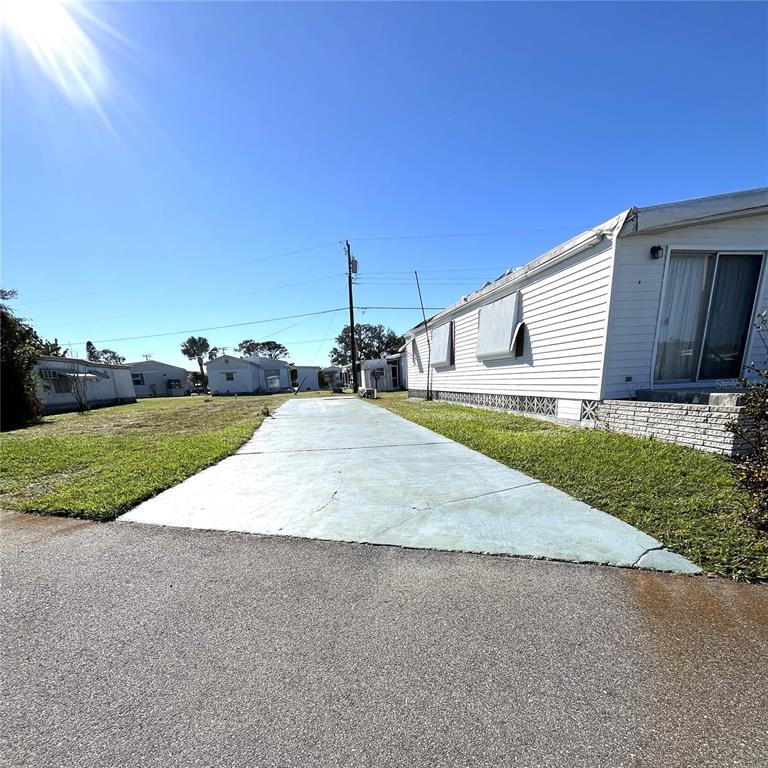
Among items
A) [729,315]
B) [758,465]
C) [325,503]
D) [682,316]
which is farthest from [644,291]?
[325,503]

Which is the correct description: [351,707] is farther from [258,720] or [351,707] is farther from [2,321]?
[2,321]

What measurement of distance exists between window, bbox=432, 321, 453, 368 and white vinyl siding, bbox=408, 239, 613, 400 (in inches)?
103

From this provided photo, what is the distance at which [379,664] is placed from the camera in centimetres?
155

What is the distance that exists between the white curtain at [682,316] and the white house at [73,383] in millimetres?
22257

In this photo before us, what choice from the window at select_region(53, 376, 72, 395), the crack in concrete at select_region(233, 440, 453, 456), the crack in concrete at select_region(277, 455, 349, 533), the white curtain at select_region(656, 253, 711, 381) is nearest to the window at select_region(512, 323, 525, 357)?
the white curtain at select_region(656, 253, 711, 381)

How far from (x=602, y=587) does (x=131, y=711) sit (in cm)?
239

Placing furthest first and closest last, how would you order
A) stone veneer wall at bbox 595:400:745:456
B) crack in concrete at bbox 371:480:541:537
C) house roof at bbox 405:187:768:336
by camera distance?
1. house roof at bbox 405:187:768:336
2. stone veneer wall at bbox 595:400:745:456
3. crack in concrete at bbox 371:480:541:537

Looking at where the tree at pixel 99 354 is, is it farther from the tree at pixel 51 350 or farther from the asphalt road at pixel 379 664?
the asphalt road at pixel 379 664

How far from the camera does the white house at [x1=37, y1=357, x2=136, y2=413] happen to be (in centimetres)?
1775

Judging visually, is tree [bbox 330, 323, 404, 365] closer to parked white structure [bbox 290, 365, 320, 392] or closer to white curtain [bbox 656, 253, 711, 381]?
parked white structure [bbox 290, 365, 320, 392]

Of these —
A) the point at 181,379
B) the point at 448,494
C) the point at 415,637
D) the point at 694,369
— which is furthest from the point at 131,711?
the point at 181,379

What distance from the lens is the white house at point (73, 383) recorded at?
1775 cm

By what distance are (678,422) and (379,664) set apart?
5.13 meters

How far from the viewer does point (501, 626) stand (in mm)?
1746
